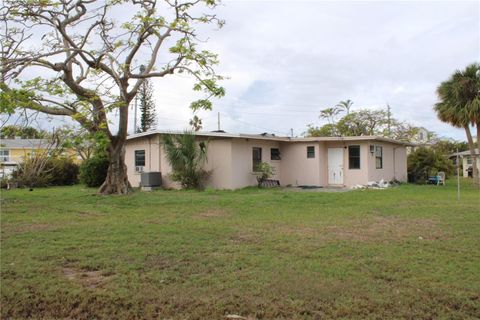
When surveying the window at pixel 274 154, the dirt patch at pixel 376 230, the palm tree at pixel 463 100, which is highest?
the palm tree at pixel 463 100

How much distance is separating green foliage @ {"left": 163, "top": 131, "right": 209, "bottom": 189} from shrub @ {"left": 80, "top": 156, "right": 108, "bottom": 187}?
4.20 meters

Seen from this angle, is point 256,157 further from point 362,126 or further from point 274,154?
point 362,126

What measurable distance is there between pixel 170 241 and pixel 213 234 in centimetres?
93

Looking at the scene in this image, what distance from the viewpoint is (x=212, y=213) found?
10.5 m

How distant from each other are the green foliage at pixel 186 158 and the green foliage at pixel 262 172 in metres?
2.57

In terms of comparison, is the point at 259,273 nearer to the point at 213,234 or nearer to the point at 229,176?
the point at 213,234

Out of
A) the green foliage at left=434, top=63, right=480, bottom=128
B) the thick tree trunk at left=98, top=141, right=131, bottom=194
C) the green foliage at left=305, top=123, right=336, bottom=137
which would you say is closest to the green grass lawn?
the thick tree trunk at left=98, top=141, right=131, bottom=194

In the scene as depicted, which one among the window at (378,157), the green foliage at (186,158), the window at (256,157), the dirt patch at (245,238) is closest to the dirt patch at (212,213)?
the dirt patch at (245,238)

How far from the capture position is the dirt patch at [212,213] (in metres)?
9.93

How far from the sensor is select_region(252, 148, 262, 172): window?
2017 cm

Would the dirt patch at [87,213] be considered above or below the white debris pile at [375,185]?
below

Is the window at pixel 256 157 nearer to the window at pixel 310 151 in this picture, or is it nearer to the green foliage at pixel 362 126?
the window at pixel 310 151

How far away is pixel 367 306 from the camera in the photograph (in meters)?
4.11

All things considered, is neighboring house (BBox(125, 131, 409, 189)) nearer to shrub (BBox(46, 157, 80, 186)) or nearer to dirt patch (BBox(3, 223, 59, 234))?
shrub (BBox(46, 157, 80, 186))
